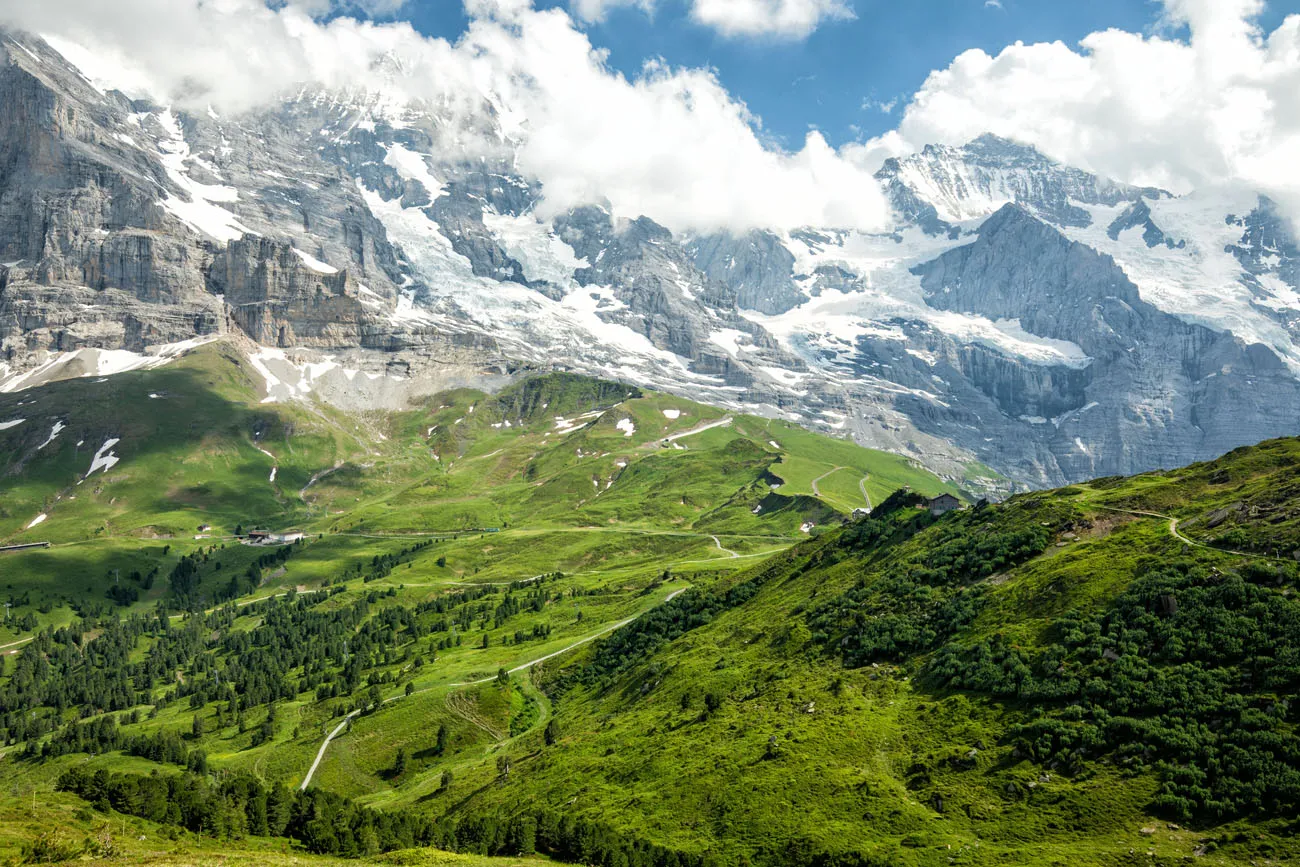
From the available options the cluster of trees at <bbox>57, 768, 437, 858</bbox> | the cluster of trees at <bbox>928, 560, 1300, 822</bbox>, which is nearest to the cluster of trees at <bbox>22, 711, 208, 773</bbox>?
the cluster of trees at <bbox>57, 768, 437, 858</bbox>

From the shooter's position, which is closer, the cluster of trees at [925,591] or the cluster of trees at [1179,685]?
the cluster of trees at [1179,685]

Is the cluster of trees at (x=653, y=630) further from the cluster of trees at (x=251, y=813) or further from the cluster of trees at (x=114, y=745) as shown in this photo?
the cluster of trees at (x=114, y=745)

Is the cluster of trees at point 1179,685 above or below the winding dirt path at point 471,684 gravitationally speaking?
above

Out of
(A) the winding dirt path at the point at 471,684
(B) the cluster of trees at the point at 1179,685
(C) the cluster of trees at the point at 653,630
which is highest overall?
(B) the cluster of trees at the point at 1179,685

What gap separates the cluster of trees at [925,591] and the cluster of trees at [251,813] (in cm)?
5908

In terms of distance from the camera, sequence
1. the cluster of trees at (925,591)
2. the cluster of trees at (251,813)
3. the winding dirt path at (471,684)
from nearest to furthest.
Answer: the cluster of trees at (251,813) → the cluster of trees at (925,591) → the winding dirt path at (471,684)

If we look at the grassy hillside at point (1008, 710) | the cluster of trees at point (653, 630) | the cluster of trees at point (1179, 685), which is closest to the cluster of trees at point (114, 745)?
the cluster of trees at point (653, 630)

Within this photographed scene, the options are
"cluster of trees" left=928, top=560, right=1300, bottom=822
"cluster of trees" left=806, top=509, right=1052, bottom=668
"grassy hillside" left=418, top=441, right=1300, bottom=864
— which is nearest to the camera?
"cluster of trees" left=928, top=560, right=1300, bottom=822

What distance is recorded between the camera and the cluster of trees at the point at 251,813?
9119 cm

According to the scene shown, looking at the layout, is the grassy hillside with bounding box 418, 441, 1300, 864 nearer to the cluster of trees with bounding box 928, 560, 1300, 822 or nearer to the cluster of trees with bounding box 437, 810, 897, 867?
the cluster of trees with bounding box 928, 560, 1300, 822

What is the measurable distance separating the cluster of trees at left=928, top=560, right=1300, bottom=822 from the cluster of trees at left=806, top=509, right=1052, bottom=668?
11028mm

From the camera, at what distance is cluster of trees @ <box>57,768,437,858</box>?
91188 mm

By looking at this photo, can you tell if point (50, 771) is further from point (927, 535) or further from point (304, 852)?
point (927, 535)

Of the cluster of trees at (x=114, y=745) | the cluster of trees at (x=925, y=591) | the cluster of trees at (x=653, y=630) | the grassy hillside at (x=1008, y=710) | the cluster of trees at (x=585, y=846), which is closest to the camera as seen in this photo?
the grassy hillside at (x=1008, y=710)
